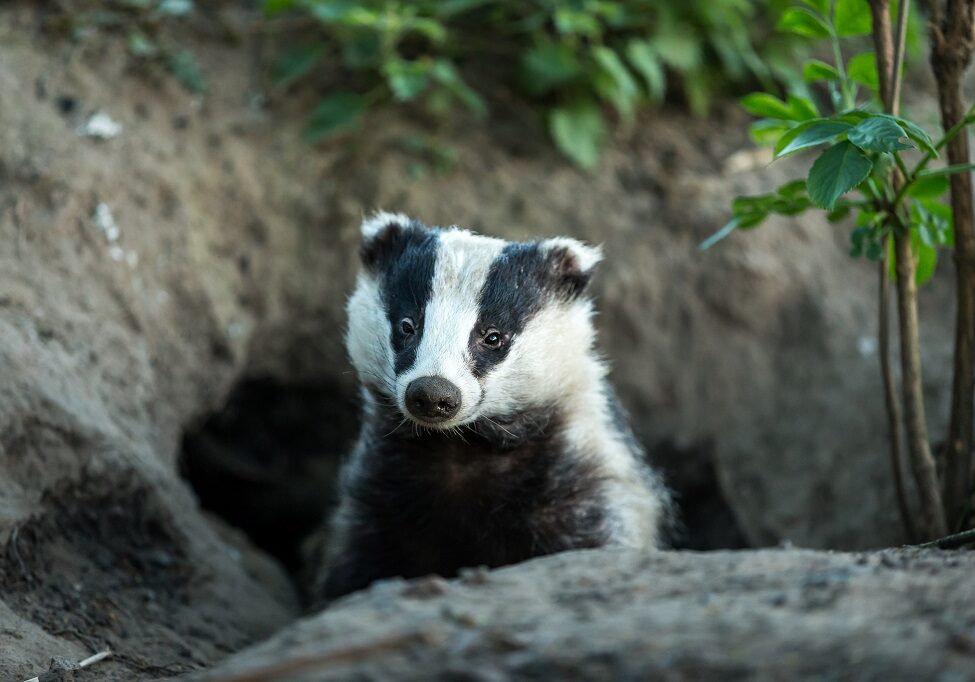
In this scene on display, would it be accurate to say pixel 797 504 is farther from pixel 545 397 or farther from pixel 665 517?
pixel 545 397

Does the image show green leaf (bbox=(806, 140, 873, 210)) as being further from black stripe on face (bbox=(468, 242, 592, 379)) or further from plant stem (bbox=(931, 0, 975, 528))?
black stripe on face (bbox=(468, 242, 592, 379))

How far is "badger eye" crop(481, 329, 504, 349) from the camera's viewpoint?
383 centimetres

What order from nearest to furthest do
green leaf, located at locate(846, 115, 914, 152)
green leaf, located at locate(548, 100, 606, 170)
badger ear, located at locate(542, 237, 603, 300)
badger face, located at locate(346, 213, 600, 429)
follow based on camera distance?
Answer: 1. green leaf, located at locate(846, 115, 914, 152)
2. badger face, located at locate(346, 213, 600, 429)
3. badger ear, located at locate(542, 237, 603, 300)
4. green leaf, located at locate(548, 100, 606, 170)

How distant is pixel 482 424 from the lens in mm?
3869

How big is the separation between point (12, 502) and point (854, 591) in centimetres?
285

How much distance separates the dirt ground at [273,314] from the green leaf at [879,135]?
7.36 ft

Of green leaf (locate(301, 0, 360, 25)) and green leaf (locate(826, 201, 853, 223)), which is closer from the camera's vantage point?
green leaf (locate(826, 201, 853, 223))

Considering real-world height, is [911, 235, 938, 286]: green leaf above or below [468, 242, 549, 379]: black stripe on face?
below

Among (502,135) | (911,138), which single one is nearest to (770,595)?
(911,138)

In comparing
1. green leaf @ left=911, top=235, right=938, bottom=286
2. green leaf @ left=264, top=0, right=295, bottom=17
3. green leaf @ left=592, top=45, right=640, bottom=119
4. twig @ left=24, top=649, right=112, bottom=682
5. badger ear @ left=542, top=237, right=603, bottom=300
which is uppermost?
green leaf @ left=264, top=0, right=295, bottom=17

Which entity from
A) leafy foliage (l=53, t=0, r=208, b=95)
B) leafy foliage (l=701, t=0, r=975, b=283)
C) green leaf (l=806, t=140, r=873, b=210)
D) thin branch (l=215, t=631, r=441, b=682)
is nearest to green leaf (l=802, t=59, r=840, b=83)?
leafy foliage (l=701, t=0, r=975, b=283)

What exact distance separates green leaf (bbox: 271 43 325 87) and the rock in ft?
12.2

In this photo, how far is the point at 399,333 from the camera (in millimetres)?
3914

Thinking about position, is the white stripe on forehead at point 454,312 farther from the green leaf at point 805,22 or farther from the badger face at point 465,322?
the green leaf at point 805,22
